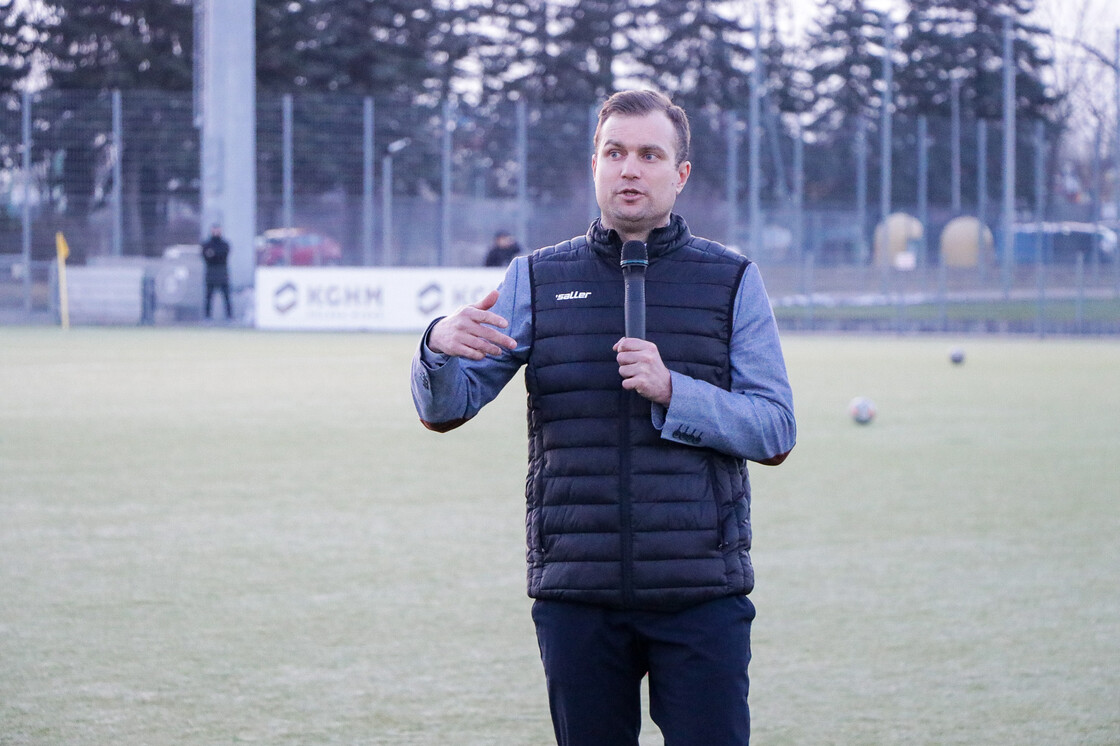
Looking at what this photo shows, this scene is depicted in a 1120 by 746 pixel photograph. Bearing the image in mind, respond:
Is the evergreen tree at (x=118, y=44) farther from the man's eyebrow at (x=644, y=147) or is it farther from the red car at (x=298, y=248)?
the man's eyebrow at (x=644, y=147)

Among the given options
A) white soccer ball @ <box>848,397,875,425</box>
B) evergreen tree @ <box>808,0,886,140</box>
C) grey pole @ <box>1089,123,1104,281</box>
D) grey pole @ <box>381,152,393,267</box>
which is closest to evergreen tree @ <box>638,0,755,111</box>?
evergreen tree @ <box>808,0,886,140</box>

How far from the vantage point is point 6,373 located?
18.5 meters

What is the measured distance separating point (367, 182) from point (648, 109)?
30044 mm

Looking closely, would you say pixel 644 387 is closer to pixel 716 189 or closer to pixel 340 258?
pixel 340 258

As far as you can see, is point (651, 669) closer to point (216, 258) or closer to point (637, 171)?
point (637, 171)

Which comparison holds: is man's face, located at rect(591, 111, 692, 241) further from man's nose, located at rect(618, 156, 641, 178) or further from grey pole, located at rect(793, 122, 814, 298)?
grey pole, located at rect(793, 122, 814, 298)

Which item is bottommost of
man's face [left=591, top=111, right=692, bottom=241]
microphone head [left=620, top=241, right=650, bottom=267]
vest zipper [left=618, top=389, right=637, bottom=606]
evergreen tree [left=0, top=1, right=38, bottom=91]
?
vest zipper [left=618, top=389, right=637, bottom=606]

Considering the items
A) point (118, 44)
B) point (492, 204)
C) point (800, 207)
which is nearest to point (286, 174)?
point (492, 204)

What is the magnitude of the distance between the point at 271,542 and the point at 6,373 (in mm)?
11559

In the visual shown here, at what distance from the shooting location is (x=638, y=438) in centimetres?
322

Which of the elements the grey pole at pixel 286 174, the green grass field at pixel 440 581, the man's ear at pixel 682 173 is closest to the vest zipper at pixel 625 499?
the man's ear at pixel 682 173

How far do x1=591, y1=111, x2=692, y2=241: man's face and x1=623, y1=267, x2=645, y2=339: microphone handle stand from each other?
0.14 metres

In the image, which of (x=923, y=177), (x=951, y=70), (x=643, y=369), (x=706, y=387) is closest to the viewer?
(x=643, y=369)

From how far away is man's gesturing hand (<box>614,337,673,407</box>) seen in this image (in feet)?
10.1
